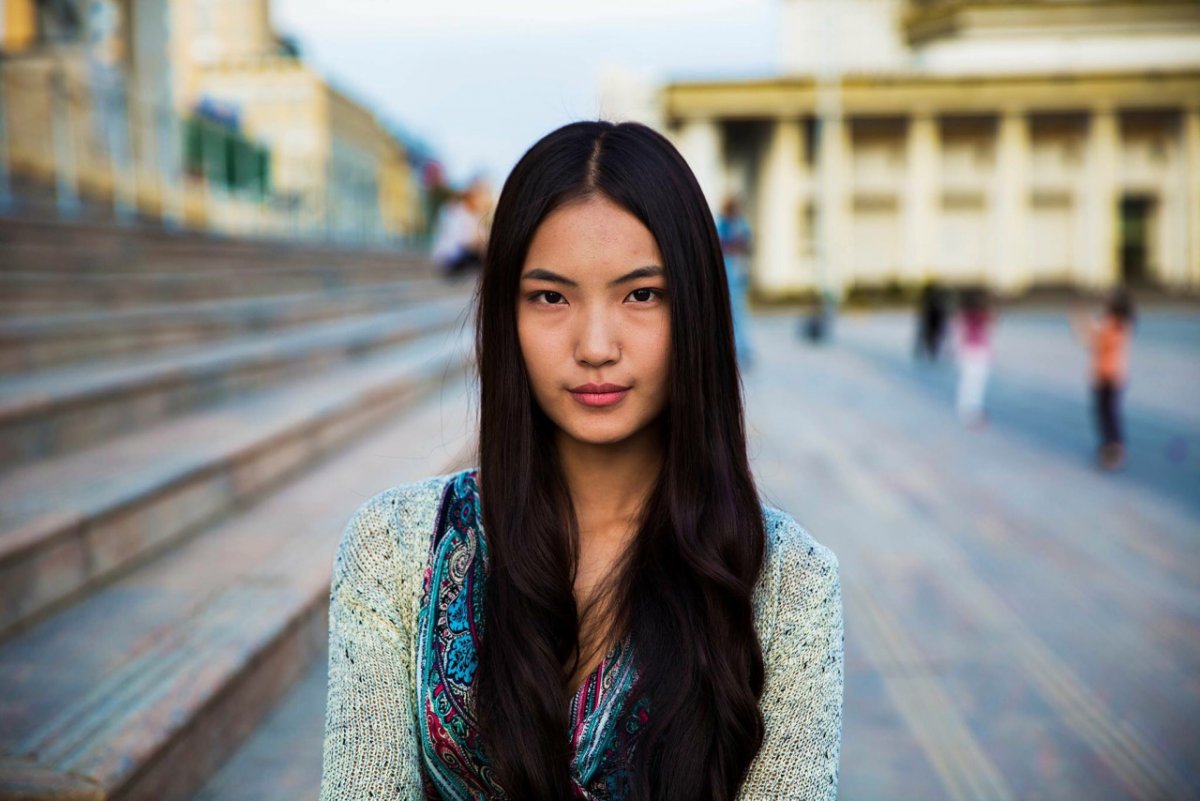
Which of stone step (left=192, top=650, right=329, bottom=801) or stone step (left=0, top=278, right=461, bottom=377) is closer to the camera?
stone step (left=192, top=650, right=329, bottom=801)

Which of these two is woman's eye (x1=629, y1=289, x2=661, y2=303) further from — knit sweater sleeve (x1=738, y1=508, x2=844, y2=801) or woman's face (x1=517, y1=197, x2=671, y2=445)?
knit sweater sleeve (x1=738, y1=508, x2=844, y2=801)

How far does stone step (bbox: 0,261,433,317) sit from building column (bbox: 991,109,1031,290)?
36.0m

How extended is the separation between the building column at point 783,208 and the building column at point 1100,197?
Result: 11.5m

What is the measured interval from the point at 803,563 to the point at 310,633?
2.29 meters

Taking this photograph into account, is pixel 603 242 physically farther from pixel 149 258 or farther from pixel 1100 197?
pixel 1100 197

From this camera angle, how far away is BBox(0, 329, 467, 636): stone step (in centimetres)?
319

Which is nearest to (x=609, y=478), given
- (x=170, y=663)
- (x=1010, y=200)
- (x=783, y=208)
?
(x=170, y=663)

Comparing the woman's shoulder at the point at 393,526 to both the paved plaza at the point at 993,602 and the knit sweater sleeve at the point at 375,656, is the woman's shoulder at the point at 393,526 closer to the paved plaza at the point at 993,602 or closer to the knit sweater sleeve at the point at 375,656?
the knit sweater sleeve at the point at 375,656

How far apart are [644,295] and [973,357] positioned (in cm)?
1039

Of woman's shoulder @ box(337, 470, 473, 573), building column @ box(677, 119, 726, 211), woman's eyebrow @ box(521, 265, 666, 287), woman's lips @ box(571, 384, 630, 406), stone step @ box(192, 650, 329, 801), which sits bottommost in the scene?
stone step @ box(192, 650, 329, 801)

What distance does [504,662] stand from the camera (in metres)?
1.56

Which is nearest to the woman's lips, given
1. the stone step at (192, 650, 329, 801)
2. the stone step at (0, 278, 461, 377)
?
the stone step at (192, 650, 329, 801)

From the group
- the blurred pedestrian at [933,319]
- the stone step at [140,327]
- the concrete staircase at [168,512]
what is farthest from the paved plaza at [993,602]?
the blurred pedestrian at [933,319]

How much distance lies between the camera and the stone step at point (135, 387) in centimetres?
432
